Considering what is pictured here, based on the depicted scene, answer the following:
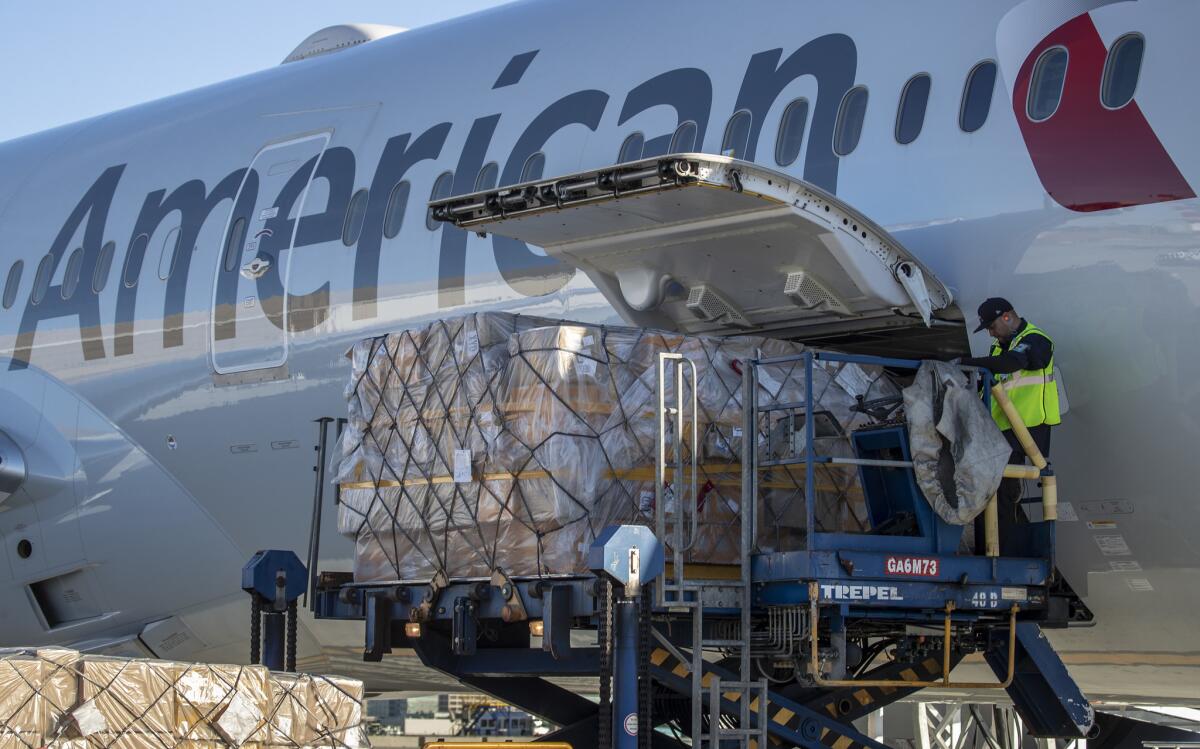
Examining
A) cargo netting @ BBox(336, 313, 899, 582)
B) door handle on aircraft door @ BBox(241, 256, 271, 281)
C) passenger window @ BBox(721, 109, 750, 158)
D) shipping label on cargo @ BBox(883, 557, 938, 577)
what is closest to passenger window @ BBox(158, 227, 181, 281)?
door handle on aircraft door @ BBox(241, 256, 271, 281)

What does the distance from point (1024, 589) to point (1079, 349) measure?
51.7 inches

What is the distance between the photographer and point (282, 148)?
43.0ft

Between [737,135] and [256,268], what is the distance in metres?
4.58

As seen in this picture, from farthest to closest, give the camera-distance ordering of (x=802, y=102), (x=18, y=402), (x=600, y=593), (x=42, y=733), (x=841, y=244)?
(x=18, y=402) → (x=802, y=102) → (x=841, y=244) → (x=600, y=593) → (x=42, y=733)

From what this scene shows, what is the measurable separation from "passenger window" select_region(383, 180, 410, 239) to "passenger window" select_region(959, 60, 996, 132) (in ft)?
15.0

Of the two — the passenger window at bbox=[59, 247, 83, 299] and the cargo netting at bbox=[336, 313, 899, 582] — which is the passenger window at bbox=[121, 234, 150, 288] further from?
the cargo netting at bbox=[336, 313, 899, 582]

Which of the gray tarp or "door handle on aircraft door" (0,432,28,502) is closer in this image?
the gray tarp

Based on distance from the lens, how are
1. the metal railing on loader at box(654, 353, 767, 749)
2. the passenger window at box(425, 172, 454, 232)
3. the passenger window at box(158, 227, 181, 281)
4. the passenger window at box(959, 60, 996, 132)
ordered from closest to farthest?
the metal railing on loader at box(654, 353, 767, 749), the passenger window at box(959, 60, 996, 132), the passenger window at box(425, 172, 454, 232), the passenger window at box(158, 227, 181, 281)

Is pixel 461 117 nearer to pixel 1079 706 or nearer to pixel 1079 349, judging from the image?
pixel 1079 349

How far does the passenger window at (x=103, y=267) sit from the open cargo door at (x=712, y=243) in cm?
647

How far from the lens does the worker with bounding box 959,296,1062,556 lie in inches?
312

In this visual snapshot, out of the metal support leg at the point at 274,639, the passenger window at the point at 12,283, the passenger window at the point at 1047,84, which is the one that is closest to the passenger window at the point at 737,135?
the passenger window at the point at 1047,84

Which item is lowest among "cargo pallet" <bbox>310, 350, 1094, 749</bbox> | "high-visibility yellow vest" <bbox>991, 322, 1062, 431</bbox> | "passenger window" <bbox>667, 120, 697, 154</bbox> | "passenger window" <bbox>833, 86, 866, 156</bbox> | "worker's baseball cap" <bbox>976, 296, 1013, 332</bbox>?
"cargo pallet" <bbox>310, 350, 1094, 749</bbox>

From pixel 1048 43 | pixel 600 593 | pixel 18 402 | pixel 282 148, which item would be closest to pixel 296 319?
pixel 282 148
